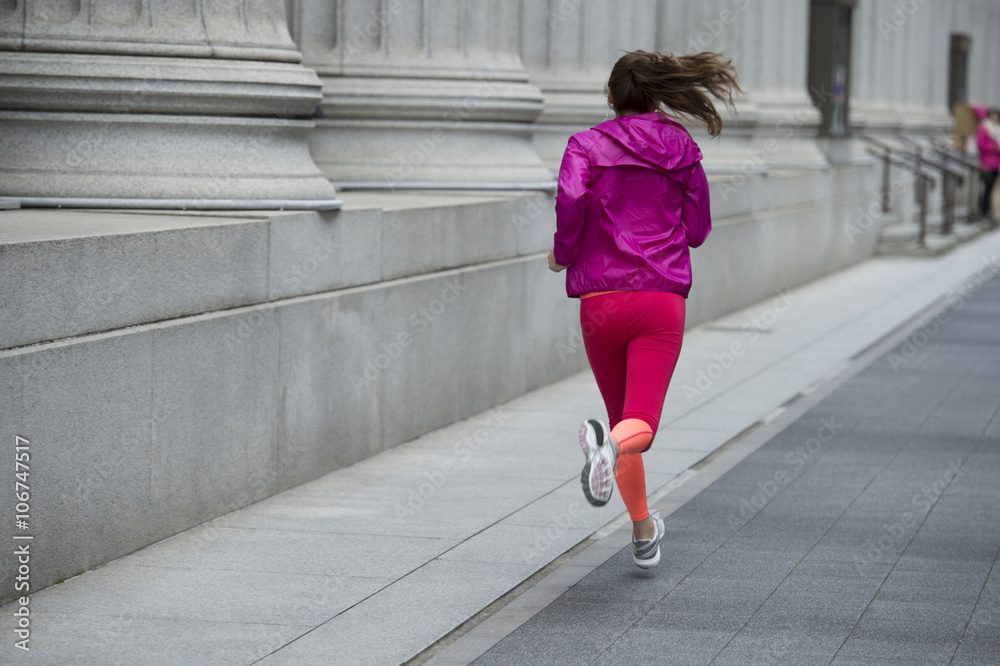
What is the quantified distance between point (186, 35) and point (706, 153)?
31.6ft

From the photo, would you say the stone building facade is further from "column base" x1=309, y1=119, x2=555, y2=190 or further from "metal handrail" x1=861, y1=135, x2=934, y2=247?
"metal handrail" x1=861, y1=135, x2=934, y2=247

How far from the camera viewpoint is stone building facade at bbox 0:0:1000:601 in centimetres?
561

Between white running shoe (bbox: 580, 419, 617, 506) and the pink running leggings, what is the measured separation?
6.5 inches

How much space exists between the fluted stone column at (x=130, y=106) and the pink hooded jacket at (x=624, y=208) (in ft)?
7.68

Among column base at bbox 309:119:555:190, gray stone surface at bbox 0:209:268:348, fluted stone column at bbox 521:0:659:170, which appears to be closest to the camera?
gray stone surface at bbox 0:209:268:348

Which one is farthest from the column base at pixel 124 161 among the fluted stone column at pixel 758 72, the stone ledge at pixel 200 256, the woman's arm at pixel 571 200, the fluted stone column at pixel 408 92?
the fluted stone column at pixel 758 72

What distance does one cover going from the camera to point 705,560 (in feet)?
19.6

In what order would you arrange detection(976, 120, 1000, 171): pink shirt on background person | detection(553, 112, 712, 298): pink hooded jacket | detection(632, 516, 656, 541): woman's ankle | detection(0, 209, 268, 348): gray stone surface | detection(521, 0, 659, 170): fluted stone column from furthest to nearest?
detection(976, 120, 1000, 171): pink shirt on background person < detection(521, 0, 659, 170): fluted stone column < detection(632, 516, 656, 541): woman's ankle < detection(553, 112, 712, 298): pink hooded jacket < detection(0, 209, 268, 348): gray stone surface

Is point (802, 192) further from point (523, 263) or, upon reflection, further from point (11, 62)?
point (11, 62)

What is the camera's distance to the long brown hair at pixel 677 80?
5441 millimetres

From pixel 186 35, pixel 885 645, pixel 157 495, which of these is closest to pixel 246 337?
pixel 157 495

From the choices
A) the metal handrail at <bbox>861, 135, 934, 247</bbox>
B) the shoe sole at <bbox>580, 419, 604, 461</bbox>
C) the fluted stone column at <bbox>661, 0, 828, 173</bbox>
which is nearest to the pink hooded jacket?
the shoe sole at <bbox>580, 419, 604, 461</bbox>

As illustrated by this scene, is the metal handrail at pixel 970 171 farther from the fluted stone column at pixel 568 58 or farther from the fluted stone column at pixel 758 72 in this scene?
the fluted stone column at pixel 568 58

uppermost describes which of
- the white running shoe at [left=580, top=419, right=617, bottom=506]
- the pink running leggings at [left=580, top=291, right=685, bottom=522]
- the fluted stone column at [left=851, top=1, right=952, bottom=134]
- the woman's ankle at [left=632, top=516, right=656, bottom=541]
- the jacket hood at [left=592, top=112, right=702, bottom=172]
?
the fluted stone column at [left=851, top=1, right=952, bottom=134]
